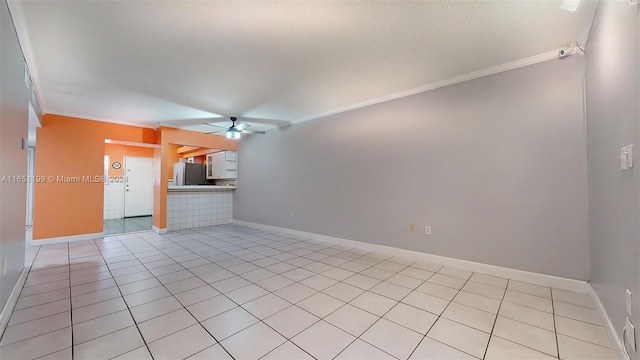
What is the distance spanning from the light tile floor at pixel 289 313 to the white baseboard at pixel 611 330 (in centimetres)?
6

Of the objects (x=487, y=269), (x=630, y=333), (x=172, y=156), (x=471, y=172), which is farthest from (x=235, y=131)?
(x=172, y=156)

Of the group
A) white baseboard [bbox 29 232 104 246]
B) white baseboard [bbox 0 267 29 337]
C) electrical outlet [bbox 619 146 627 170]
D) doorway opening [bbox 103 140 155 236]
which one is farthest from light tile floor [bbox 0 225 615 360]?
doorway opening [bbox 103 140 155 236]

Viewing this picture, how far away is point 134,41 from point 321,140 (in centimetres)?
301

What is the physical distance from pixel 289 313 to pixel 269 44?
97.3 inches

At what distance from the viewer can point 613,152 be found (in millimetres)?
1664

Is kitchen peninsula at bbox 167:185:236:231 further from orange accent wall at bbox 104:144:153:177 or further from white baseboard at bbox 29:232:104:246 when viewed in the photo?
orange accent wall at bbox 104:144:153:177

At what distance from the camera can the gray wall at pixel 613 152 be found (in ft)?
4.25

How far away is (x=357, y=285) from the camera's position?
8.52 ft

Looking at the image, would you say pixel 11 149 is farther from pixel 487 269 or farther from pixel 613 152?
pixel 487 269

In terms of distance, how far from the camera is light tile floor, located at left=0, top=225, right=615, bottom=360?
158 cm

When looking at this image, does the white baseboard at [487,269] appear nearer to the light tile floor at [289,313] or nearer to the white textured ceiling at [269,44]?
the light tile floor at [289,313]

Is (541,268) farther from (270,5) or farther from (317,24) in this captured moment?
(270,5)

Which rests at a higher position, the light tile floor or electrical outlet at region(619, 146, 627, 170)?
electrical outlet at region(619, 146, 627, 170)

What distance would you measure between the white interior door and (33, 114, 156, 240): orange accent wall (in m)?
3.00
